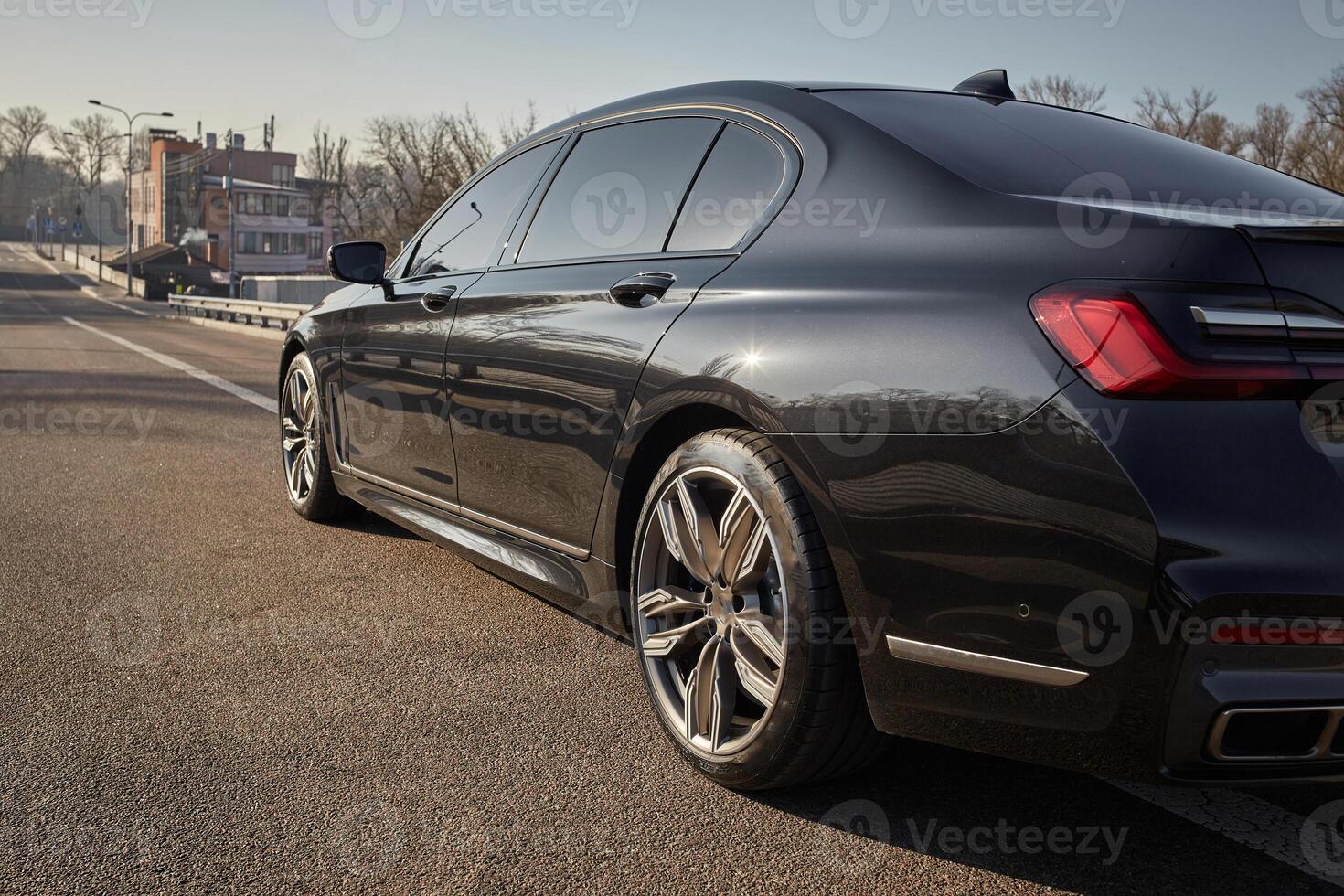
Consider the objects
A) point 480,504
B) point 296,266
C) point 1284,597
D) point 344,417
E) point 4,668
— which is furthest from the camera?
point 296,266

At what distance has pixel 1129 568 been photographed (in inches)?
76.1

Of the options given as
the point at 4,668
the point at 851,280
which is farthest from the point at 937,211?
the point at 4,668

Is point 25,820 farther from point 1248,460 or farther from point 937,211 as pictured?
point 1248,460

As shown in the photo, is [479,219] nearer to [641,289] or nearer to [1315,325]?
[641,289]

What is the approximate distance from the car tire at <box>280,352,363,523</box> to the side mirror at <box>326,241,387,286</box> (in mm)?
761

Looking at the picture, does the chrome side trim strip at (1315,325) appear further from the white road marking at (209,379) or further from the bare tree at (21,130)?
the bare tree at (21,130)

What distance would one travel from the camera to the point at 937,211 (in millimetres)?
2422

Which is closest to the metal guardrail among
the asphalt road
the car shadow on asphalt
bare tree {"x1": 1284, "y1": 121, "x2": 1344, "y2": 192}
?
the asphalt road

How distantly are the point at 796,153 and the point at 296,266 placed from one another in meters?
99.1

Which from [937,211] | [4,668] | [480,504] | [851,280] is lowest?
[4,668]

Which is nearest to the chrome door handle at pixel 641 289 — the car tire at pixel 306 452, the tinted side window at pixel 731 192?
the tinted side window at pixel 731 192

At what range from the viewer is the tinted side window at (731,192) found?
2906 millimetres

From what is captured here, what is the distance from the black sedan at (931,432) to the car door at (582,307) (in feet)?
0.04

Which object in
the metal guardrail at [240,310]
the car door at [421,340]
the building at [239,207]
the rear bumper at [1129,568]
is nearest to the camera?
the rear bumper at [1129,568]
